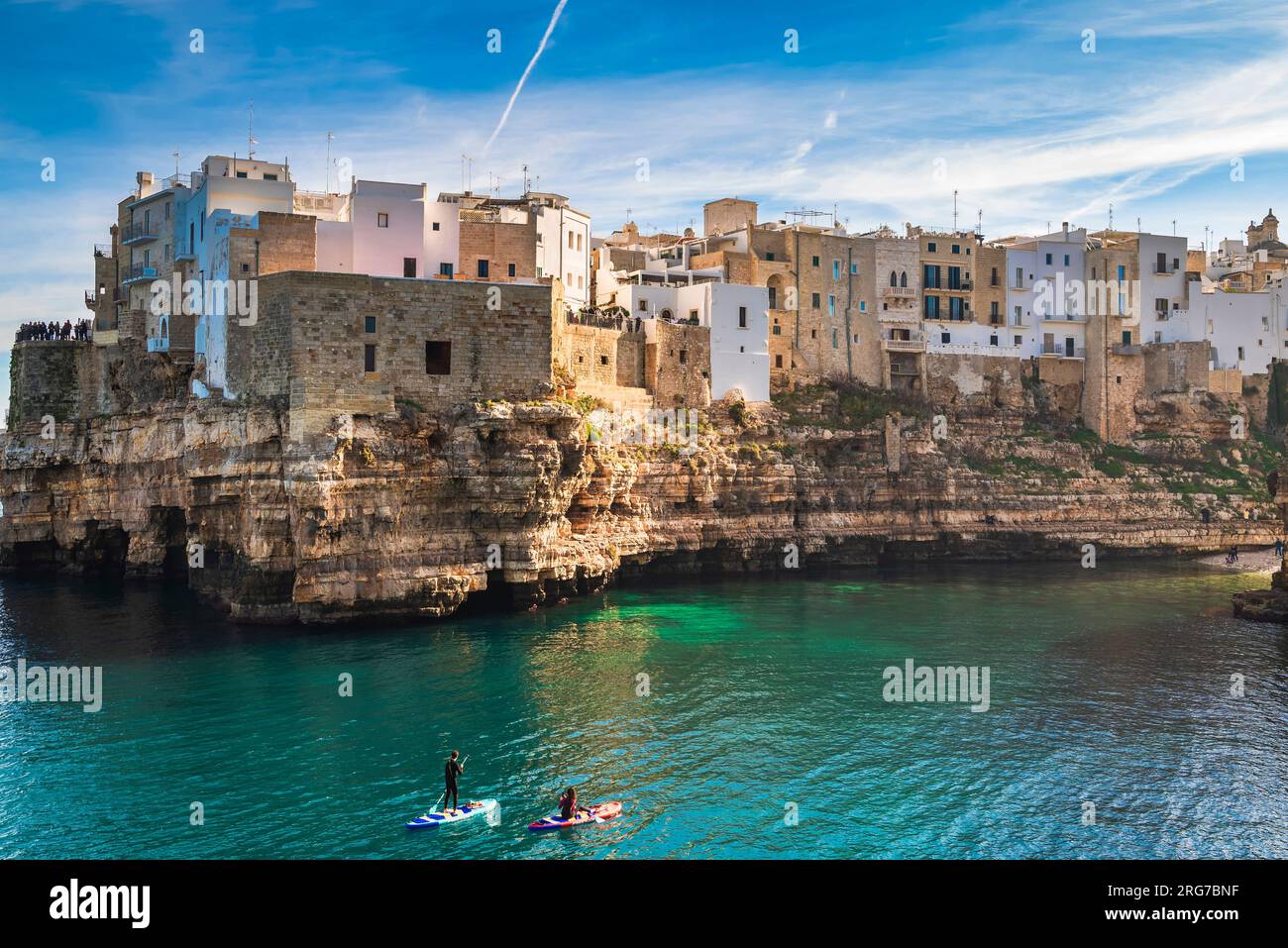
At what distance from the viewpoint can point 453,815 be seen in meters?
23.8

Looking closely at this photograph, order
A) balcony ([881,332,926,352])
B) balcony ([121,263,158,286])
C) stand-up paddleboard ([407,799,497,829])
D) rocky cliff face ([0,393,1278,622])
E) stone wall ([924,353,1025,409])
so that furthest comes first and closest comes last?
1. stone wall ([924,353,1025,409])
2. balcony ([881,332,926,352])
3. balcony ([121,263,158,286])
4. rocky cliff face ([0,393,1278,622])
5. stand-up paddleboard ([407,799,497,829])

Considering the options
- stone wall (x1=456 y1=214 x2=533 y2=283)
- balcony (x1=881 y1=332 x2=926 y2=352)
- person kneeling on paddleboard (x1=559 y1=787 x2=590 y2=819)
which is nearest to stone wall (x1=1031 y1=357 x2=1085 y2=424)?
balcony (x1=881 y1=332 x2=926 y2=352)

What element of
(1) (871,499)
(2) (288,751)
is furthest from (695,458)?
(2) (288,751)

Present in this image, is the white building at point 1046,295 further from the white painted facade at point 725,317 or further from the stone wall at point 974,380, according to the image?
the white painted facade at point 725,317

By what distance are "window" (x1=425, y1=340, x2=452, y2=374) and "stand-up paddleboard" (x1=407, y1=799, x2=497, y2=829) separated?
24.0m

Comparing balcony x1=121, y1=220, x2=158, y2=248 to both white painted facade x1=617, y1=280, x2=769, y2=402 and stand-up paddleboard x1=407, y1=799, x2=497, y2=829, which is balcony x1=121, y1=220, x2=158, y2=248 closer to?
white painted facade x1=617, y1=280, x2=769, y2=402

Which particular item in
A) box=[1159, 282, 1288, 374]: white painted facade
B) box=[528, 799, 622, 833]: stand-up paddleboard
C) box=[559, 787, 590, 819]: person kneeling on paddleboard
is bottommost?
box=[528, 799, 622, 833]: stand-up paddleboard

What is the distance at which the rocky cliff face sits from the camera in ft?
141

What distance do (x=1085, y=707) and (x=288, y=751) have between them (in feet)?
72.9

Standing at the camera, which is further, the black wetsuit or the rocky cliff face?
the rocky cliff face

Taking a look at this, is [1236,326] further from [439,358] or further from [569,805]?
[569,805]

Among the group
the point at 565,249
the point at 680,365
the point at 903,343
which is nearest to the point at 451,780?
the point at 565,249
